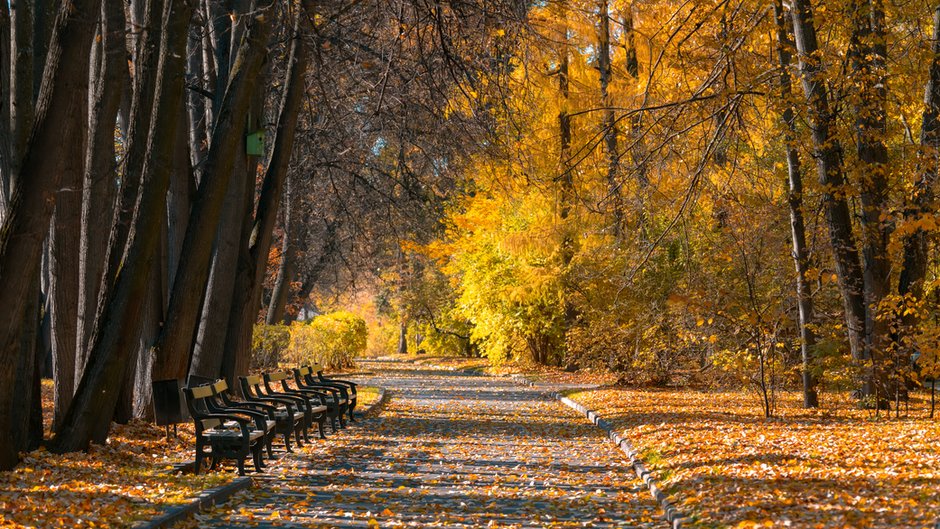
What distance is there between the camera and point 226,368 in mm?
17203

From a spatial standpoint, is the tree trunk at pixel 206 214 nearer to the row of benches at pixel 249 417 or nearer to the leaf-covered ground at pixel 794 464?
the row of benches at pixel 249 417

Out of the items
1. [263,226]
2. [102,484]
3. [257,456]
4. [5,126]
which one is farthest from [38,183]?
[263,226]

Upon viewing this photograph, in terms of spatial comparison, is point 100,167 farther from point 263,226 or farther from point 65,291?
point 263,226

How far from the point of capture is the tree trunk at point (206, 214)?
1331 centimetres

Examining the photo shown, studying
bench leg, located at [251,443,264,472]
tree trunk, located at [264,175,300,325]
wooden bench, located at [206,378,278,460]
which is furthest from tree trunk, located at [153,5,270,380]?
tree trunk, located at [264,175,300,325]

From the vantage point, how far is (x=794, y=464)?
33.6 feet

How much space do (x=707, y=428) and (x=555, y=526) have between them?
267 inches

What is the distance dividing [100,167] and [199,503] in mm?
5224

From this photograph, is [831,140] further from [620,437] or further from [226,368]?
[226,368]

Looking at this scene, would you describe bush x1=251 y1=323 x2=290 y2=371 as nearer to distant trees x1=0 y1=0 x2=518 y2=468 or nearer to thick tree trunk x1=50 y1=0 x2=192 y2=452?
distant trees x1=0 y1=0 x2=518 y2=468

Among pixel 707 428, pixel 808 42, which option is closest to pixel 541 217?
pixel 808 42

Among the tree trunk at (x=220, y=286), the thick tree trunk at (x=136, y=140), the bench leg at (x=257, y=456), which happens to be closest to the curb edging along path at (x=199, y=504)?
the bench leg at (x=257, y=456)

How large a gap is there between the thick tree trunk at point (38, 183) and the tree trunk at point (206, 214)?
11.4 feet

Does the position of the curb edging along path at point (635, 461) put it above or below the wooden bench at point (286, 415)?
below
